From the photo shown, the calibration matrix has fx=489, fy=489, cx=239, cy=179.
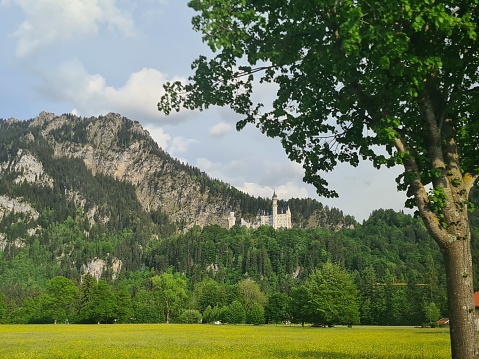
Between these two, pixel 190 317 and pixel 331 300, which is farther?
pixel 190 317

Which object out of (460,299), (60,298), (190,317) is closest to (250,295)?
(190,317)

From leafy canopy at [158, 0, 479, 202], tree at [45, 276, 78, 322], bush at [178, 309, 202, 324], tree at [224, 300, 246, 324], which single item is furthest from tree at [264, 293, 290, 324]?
leafy canopy at [158, 0, 479, 202]

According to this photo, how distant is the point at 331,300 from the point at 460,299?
261 ft

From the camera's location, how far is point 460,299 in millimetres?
13320

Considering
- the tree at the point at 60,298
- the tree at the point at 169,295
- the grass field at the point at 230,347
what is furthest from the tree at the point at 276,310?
the grass field at the point at 230,347

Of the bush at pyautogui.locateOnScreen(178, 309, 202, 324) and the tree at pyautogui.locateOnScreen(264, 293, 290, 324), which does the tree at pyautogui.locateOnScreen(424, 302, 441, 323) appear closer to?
the tree at pyautogui.locateOnScreen(264, 293, 290, 324)

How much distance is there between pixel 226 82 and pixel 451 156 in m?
7.49

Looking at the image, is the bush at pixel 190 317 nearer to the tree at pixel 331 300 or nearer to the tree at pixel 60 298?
the tree at pixel 60 298

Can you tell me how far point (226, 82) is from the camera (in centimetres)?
1647

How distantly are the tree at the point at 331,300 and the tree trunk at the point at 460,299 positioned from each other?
257 ft

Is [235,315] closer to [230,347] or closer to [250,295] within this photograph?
[250,295]

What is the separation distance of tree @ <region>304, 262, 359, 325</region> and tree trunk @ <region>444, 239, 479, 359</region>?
78.5 meters

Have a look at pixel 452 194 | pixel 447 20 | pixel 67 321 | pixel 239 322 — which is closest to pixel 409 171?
pixel 452 194

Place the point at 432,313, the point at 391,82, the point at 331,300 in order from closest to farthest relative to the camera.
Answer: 1. the point at 391,82
2. the point at 331,300
3. the point at 432,313
